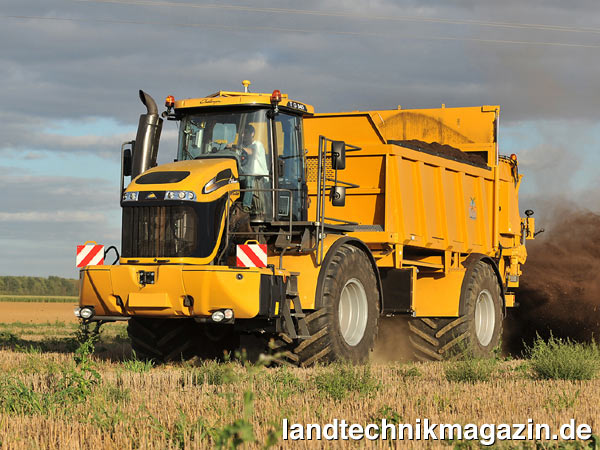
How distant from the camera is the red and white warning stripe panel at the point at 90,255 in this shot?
1130 centimetres

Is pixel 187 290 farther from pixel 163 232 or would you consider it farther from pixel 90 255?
pixel 90 255

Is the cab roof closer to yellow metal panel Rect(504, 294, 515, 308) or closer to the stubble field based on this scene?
the stubble field

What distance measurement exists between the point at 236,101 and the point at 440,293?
4.89m

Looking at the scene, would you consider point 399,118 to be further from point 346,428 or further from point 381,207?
point 346,428

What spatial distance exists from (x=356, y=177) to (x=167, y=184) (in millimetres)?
3171

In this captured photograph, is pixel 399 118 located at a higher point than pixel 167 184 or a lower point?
higher

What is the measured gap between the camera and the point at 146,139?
12.0m

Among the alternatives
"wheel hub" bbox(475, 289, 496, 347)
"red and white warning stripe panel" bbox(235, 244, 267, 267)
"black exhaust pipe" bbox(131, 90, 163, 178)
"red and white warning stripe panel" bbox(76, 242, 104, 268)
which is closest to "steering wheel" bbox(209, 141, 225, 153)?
"black exhaust pipe" bbox(131, 90, 163, 178)

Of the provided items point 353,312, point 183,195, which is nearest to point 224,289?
point 183,195

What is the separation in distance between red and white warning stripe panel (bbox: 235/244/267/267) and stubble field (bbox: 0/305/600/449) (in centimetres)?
121

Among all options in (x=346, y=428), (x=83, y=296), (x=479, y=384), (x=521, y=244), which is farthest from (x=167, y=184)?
(x=521, y=244)

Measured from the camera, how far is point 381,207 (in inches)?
512

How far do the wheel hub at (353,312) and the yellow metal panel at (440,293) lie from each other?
2.32 metres

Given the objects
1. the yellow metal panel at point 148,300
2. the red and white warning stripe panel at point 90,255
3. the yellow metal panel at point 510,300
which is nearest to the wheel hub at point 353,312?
the yellow metal panel at point 148,300
